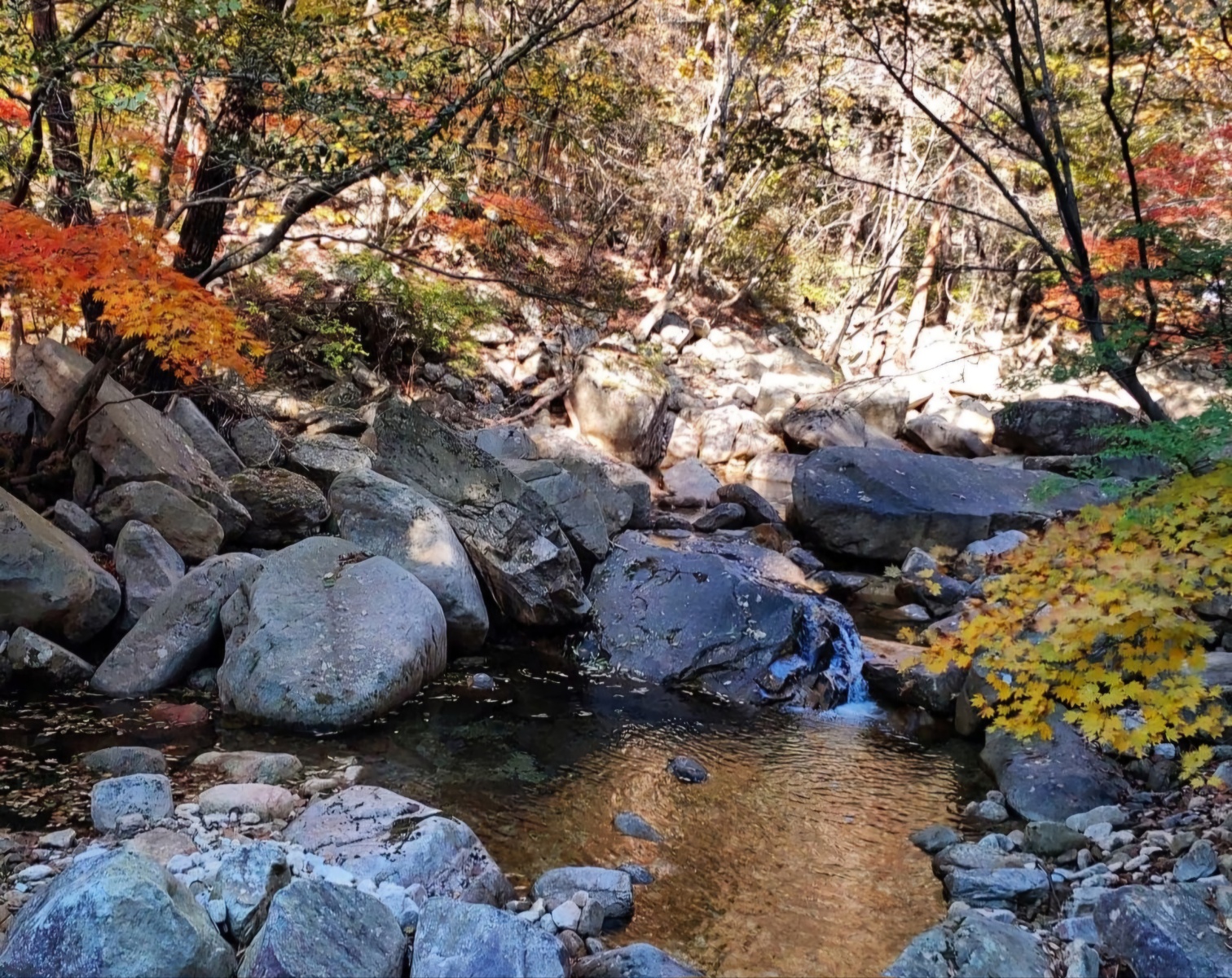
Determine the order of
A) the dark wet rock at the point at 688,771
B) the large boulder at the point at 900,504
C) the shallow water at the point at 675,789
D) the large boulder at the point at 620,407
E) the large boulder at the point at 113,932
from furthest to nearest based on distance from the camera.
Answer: the large boulder at the point at 620,407 → the large boulder at the point at 900,504 → the dark wet rock at the point at 688,771 → the shallow water at the point at 675,789 → the large boulder at the point at 113,932

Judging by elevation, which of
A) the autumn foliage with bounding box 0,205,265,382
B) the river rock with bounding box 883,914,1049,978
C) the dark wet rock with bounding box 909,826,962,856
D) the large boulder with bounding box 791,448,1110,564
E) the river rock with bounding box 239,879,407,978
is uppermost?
the autumn foliage with bounding box 0,205,265,382

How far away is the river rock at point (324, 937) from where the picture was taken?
291cm

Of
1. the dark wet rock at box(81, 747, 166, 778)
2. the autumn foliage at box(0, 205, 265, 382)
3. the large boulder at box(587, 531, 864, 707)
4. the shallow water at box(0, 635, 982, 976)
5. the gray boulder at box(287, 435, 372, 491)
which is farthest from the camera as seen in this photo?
the gray boulder at box(287, 435, 372, 491)

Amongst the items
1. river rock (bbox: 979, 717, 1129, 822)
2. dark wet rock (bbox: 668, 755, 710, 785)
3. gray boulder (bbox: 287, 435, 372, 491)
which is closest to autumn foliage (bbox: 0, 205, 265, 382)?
gray boulder (bbox: 287, 435, 372, 491)

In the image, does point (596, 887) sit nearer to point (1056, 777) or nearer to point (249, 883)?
point (249, 883)

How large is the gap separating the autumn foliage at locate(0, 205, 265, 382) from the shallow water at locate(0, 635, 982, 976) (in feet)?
9.11

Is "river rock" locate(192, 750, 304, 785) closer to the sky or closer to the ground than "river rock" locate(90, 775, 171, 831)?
closer to the ground

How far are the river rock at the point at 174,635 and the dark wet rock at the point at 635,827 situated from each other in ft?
10.9

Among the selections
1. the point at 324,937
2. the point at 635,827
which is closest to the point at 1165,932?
the point at 635,827

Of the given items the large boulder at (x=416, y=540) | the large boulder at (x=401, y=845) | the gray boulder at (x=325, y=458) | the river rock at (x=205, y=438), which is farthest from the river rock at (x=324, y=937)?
the river rock at (x=205, y=438)

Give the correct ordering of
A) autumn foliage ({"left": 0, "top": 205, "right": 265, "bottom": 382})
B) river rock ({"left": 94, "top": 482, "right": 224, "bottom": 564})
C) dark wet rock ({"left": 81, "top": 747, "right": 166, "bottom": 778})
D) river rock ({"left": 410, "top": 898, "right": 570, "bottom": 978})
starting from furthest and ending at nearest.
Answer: river rock ({"left": 94, "top": 482, "right": 224, "bottom": 564}) → autumn foliage ({"left": 0, "top": 205, "right": 265, "bottom": 382}) → dark wet rock ({"left": 81, "top": 747, "right": 166, "bottom": 778}) → river rock ({"left": 410, "top": 898, "right": 570, "bottom": 978})

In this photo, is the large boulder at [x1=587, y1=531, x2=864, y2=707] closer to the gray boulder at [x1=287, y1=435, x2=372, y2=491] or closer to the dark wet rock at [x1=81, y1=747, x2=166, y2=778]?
the gray boulder at [x1=287, y1=435, x2=372, y2=491]

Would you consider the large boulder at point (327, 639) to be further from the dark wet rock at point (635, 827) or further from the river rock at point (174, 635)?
the dark wet rock at point (635, 827)

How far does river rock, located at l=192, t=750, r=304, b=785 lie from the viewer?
480 cm
